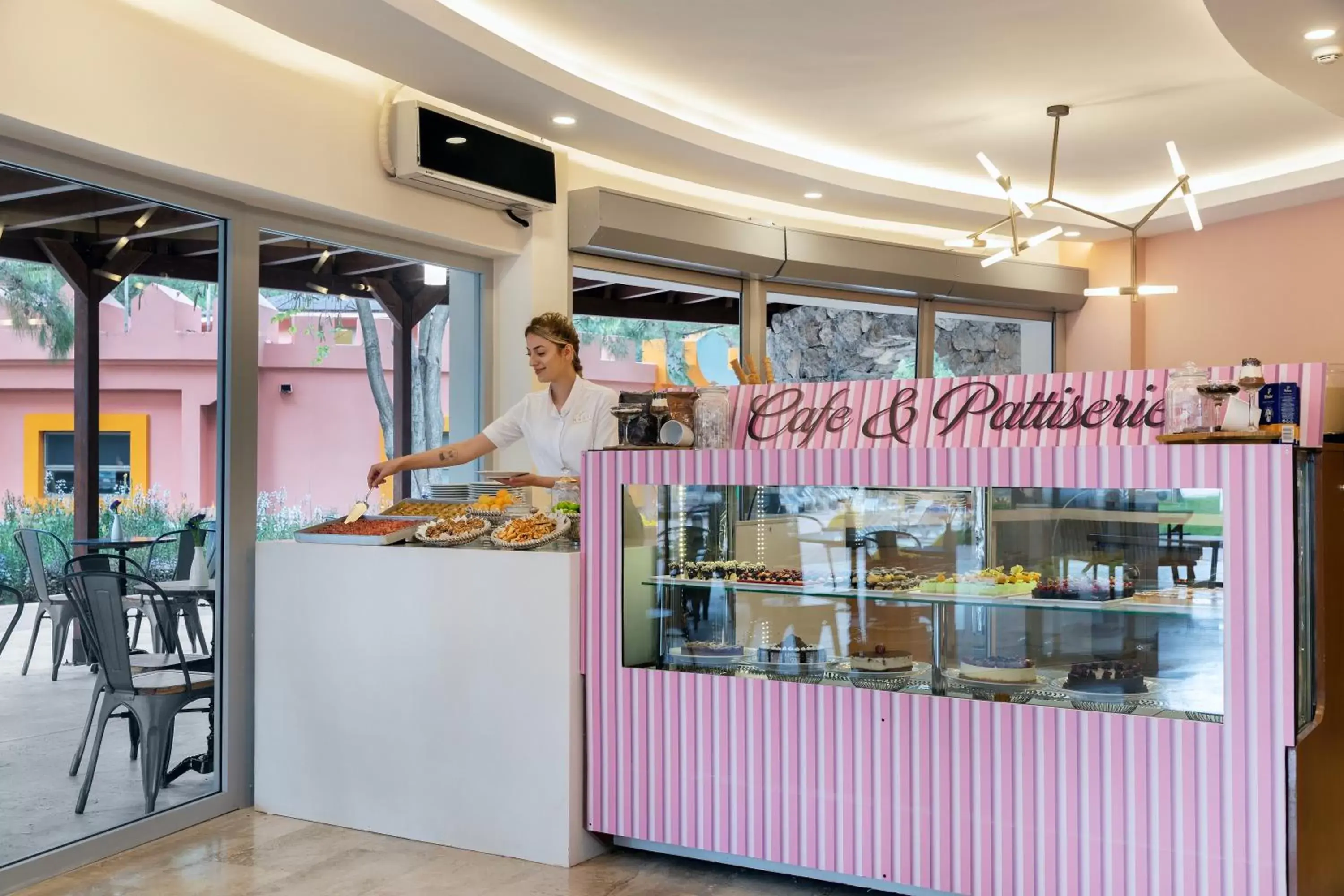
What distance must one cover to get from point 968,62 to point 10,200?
151 inches

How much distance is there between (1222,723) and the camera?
9.13 ft

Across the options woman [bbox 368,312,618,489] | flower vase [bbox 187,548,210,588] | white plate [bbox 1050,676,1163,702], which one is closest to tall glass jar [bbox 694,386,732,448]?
woman [bbox 368,312,618,489]

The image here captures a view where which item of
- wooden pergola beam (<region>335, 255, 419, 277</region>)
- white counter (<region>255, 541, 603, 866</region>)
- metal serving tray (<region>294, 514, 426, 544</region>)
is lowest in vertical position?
white counter (<region>255, 541, 603, 866</region>)

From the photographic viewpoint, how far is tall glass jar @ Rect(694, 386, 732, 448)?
3682mm

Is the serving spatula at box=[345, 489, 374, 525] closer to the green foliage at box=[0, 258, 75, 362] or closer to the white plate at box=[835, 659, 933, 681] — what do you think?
the green foliage at box=[0, 258, 75, 362]

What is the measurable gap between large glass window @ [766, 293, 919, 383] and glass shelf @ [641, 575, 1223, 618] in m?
3.70

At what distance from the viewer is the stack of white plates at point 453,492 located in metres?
4.61

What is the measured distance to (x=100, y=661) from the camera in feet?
12.7

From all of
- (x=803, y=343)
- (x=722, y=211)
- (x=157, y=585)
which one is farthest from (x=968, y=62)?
(x=157, y=585)

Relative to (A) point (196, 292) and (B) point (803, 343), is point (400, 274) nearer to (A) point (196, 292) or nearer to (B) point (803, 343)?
(A) point (196, 292)

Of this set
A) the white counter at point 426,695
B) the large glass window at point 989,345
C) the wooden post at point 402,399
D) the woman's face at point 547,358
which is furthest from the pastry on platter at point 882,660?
the large glass window at point 989,345

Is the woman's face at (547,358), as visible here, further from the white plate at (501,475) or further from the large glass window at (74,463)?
the large glass window at (74,463)

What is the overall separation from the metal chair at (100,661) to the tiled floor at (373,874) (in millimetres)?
376

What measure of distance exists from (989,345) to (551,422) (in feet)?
15.7
